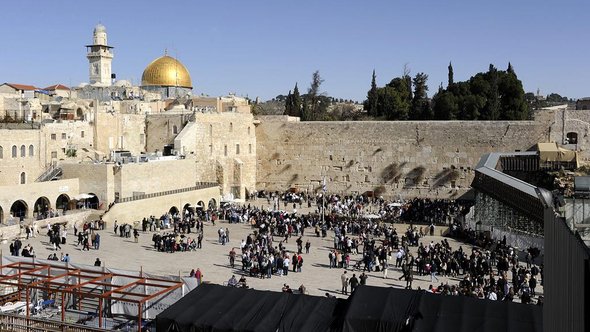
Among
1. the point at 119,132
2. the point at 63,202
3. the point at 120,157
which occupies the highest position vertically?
the point at 119,132

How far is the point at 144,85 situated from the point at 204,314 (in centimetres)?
4196

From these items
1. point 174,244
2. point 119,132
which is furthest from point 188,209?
point 174,244

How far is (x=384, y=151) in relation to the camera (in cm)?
3391

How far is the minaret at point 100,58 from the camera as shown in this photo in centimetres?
5219

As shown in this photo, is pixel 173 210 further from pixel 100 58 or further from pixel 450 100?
pixel 100 58

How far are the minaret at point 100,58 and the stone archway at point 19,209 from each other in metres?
28.1

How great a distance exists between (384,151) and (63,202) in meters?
16.6

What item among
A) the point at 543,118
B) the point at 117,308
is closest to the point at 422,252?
the point at 117,308

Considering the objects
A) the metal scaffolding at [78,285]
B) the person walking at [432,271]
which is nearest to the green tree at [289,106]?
the person walking at [432,271]

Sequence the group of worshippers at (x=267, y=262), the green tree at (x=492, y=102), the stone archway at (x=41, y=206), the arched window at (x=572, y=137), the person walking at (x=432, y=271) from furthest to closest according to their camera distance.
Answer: the green tree at (x=492, y=102) < the arched window at (x=572, y=137) < the stone archway at (x=41, y=206) < the group of worshippers at (x=267, y=262) < the person walking at (x=432, y=271)

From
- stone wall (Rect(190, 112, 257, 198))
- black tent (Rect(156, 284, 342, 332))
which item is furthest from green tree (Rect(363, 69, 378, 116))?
black tent (Rect(156, 284, 342, 332))

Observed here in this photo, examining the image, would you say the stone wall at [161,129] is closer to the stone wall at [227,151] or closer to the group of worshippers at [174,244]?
the stone wall at [227,151]

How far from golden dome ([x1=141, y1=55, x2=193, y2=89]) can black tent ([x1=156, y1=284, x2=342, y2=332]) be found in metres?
40.8

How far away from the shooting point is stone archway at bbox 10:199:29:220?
960 inches
